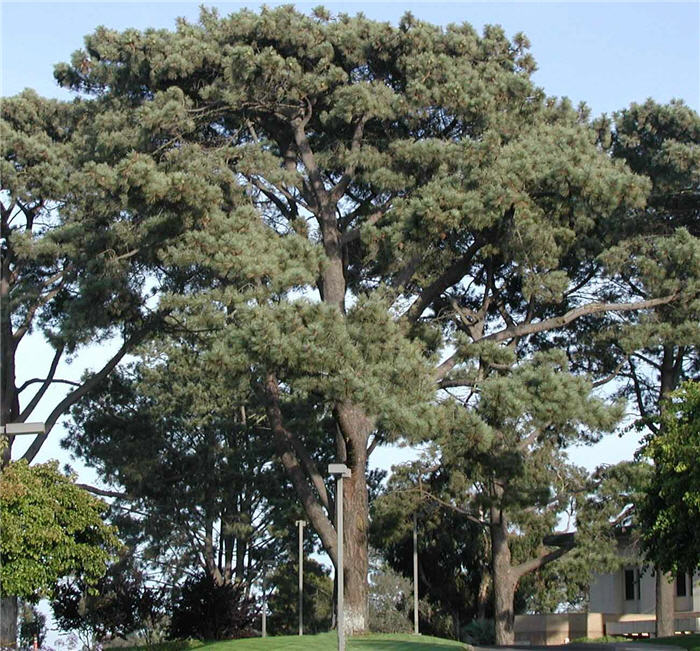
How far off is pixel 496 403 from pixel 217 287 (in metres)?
7.41

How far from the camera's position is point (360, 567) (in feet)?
96.1

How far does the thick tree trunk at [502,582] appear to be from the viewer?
38406 mm

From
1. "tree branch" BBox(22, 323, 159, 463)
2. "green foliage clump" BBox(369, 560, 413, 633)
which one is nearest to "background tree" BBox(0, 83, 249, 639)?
"tree branch" BBox(22, 323, 159, 463)

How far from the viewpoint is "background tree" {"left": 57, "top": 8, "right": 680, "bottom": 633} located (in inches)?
1083

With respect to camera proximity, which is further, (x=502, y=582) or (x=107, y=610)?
(x=502, y=582)

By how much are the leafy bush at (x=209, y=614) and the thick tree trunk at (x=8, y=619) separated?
460 cm

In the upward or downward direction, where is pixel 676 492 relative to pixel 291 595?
upward

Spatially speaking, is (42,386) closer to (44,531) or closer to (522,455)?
(44,531)

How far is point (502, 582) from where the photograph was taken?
129 feet

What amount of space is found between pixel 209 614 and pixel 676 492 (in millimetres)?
17668

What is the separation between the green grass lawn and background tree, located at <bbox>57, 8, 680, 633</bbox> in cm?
115

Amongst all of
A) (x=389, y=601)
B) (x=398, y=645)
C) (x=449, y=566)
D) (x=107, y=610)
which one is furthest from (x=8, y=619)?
(x=389, y=601)

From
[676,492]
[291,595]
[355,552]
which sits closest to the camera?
[676,492]

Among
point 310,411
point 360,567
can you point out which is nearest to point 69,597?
point 310,411
